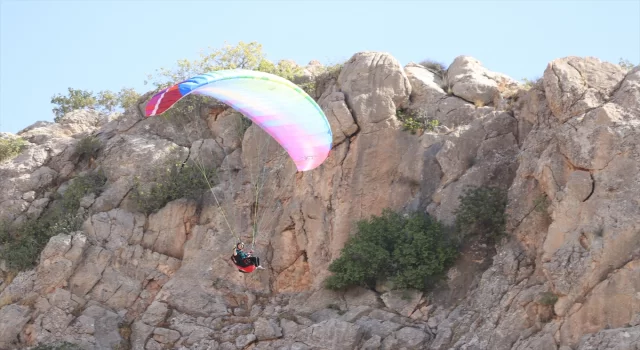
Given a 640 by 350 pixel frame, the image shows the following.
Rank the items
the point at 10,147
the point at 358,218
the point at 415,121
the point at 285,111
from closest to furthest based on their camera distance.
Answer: the point at 285,111 < the point at 358,218 < the point at 415,121 < the point at 10,147

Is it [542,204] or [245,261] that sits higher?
[542,204]

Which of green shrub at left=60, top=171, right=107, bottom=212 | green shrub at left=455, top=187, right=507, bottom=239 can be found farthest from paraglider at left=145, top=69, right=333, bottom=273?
green shrub at left=60, top=171, right=107, bottom=212

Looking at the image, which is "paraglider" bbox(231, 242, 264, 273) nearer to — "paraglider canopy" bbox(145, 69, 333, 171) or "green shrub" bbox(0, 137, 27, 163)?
"paraglider canopy" bbox(145, 69, 333, 171)

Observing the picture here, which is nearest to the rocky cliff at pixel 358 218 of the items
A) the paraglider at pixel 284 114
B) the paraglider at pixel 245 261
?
the paraglider at pixel 245 261

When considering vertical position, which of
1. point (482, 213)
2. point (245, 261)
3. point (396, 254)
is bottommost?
point (245, 261)

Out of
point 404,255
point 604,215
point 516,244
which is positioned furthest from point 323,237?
point 604,215

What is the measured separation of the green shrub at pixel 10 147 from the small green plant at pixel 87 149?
167 centimetres

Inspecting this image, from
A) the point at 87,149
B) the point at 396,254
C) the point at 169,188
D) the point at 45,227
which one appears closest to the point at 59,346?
the point at 45,227

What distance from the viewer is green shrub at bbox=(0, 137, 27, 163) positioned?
24.0 m

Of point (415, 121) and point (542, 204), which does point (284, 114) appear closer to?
point (415, 121)

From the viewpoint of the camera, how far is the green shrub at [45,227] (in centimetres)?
2119

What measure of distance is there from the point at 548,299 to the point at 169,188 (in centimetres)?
1009

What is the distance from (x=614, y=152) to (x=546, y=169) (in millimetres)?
1332

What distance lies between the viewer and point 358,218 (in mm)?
19922
